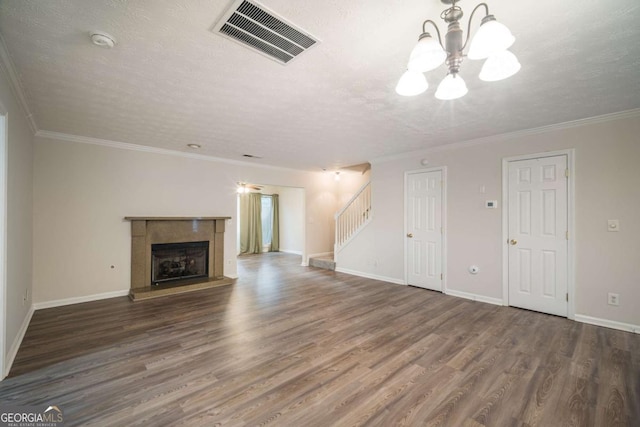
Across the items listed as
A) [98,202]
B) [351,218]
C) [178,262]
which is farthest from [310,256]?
[98,202]

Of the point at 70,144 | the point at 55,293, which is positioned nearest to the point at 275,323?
the point at 55,293

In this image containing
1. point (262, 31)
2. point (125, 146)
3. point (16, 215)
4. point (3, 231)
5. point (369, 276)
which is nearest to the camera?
point (262, 31)

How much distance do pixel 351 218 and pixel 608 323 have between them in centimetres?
445

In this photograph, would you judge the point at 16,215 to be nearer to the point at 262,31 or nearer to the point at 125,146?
the point at 125,146

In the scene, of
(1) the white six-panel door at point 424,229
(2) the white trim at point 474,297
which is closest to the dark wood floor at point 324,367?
(2) the white trim at point 474,297

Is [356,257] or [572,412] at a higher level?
[356,257]

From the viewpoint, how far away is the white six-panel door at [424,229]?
4.76 m

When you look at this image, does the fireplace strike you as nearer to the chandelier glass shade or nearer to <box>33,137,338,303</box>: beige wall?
<box>33,137,338,303</box>: beige wall

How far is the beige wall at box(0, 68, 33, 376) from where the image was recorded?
233 centimetres

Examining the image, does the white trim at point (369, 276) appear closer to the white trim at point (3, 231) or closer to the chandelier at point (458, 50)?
the chandelier at point (458, 50)

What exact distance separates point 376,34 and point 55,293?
5406 millimetres

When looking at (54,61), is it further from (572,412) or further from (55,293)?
(572,412)

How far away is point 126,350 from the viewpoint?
2.69m

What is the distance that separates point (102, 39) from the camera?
1.78 meters
